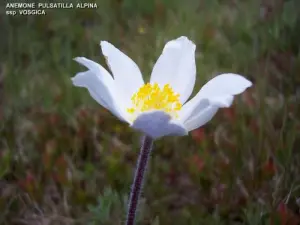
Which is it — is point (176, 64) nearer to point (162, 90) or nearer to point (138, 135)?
point (162, 90)

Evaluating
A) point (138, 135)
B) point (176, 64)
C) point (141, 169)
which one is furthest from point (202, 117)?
point (138, 135)

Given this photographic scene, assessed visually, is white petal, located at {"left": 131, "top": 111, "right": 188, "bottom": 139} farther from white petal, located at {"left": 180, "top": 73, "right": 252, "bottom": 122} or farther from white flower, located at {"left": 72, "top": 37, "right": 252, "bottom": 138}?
white petal, located at {"left": 180, "top": 73, "right": 252, "bottom": 122}

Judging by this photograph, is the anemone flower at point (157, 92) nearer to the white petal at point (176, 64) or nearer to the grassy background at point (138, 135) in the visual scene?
the white petal at point (176, 64)

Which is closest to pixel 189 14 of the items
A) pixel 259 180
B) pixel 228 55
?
pixel 228 55

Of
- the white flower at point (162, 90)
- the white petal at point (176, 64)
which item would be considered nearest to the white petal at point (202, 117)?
the white flower at point (162, 90)

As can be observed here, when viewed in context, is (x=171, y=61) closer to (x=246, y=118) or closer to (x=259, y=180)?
(x=259, y=180)

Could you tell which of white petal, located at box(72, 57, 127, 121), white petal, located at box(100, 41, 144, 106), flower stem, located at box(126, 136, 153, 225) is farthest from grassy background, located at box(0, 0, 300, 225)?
white petal, located at box(72, 57, 127, 121)

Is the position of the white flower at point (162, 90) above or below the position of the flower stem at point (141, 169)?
above
